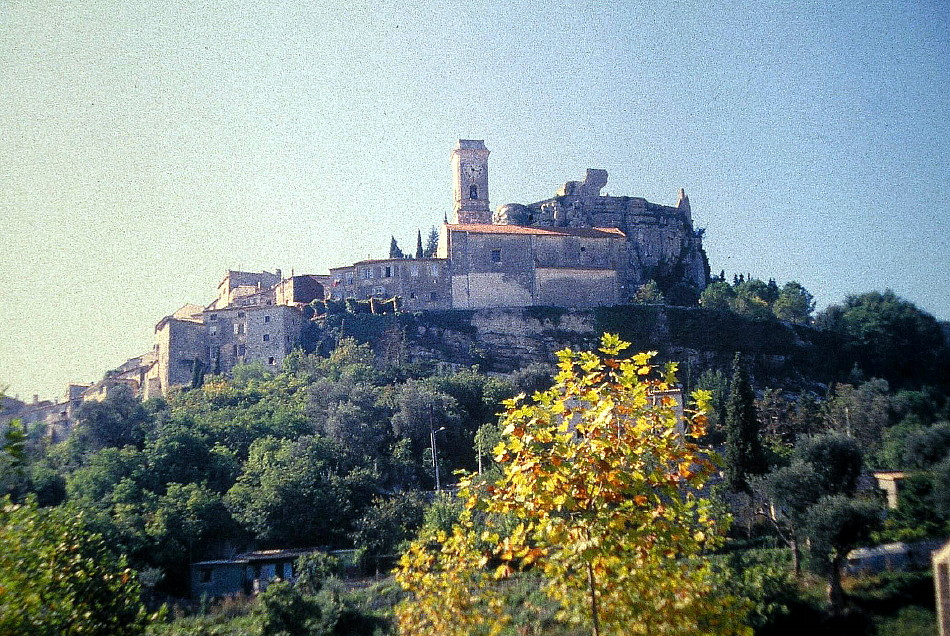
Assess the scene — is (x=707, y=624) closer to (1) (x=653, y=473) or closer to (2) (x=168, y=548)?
(1) (x=653, y=473)

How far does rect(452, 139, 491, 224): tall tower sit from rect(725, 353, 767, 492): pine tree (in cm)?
4642

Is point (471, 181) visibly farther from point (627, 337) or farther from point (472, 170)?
point (627, 337)

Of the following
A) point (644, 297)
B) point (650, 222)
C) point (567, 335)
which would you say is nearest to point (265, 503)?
point (567, 335)

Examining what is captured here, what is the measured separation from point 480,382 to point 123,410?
21169mm

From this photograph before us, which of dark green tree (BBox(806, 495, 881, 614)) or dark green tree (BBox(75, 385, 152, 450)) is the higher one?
dark green tree (BBox(75, 385, 152, 450))

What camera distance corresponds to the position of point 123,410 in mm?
50375

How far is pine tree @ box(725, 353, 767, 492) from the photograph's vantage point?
3372 cm

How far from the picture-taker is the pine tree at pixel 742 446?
3372 centimetres

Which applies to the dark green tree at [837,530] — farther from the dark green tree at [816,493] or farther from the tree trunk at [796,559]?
the tree trunk at [796,559]

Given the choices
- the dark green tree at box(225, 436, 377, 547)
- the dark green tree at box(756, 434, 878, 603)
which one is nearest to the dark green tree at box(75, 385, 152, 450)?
the dark green tree at box(225, 436, 377, 547)

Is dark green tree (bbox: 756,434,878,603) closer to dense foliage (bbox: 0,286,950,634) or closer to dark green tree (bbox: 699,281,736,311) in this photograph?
dense foliage (bbox: 0,286,950,634)

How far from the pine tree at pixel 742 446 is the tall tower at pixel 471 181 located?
152ft

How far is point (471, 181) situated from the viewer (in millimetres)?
80000

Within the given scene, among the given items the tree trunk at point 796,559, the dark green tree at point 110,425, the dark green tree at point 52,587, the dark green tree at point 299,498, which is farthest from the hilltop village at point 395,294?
the dark green tree at point 52,587
